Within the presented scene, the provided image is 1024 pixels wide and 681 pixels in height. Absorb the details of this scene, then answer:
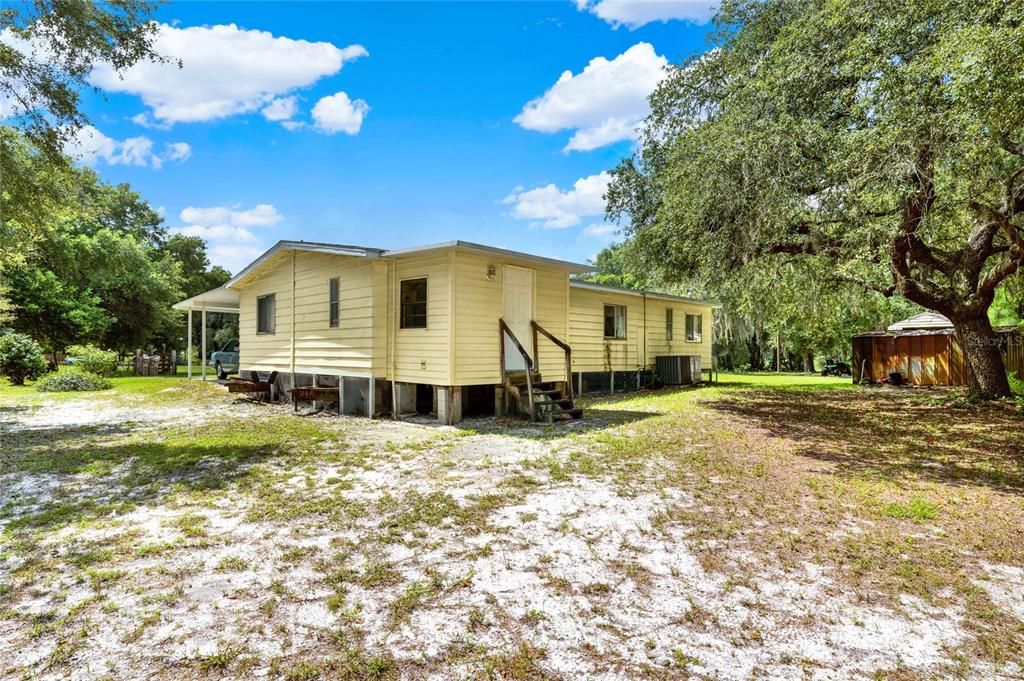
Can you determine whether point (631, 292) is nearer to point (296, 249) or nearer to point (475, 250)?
point (475, 250)

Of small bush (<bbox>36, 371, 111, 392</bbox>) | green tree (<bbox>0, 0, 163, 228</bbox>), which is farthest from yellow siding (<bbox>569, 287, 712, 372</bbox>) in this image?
small bush (<bbox>36, 371, 111, 392</bbox>)

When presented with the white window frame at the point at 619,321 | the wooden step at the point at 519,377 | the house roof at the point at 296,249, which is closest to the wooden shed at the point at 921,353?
the white window frame at the point at 619,321

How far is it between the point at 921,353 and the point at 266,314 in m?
20.4

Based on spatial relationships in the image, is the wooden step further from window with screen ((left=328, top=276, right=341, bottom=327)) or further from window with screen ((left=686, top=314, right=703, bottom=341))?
window with screen ((left=686, top=314, right=703, bottom=341))

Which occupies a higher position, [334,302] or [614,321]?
[334,302]

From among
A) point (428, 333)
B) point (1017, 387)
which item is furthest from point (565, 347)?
point (1017, 387)

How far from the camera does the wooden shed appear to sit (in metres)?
15.3

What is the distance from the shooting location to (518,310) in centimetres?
1080

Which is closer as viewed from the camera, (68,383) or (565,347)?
(565,347)

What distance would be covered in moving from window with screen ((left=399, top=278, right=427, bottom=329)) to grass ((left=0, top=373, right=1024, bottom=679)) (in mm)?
2313

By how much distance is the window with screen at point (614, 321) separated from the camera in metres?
15.5

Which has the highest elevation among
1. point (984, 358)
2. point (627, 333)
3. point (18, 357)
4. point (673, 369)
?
point (627, 333)

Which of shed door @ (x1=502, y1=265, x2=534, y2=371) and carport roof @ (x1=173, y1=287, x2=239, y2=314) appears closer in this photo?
shed door @ (x1=502, y1=265, x2=534, y2=371)

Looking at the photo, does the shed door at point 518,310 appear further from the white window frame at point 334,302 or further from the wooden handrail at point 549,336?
the white window frame at point 334,302
